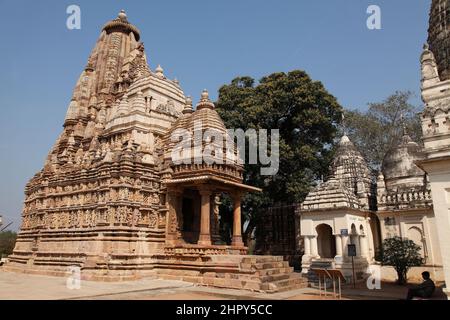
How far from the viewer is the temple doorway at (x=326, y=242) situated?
22064 millimetres

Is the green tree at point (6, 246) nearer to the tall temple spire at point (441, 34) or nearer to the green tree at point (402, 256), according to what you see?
the green tree at point (402, 256)

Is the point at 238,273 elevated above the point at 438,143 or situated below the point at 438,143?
below

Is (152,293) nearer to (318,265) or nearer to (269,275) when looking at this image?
(269,275)

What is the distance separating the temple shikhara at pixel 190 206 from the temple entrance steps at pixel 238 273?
5 centimetres

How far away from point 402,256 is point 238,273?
9.11 m

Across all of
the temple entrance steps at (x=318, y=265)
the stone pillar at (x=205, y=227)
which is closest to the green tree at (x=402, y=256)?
the temple entrance steps at (x=318, y=265)

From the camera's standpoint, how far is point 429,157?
944cm

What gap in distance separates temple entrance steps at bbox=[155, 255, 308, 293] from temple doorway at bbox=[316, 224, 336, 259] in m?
7.15

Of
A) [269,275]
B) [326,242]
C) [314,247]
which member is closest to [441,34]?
[269,275]

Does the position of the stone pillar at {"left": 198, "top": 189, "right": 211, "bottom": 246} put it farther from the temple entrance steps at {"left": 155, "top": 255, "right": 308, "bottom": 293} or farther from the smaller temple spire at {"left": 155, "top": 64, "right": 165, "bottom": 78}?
the smaller temple spire at {"left": 155, "top": 64, "right": 165, "bottom": 78}

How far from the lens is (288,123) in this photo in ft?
94.4

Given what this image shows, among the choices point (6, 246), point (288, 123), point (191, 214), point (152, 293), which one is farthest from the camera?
point (6, 246)

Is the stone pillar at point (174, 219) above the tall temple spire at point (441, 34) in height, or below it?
below

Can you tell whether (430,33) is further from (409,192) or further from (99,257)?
(99,257)
